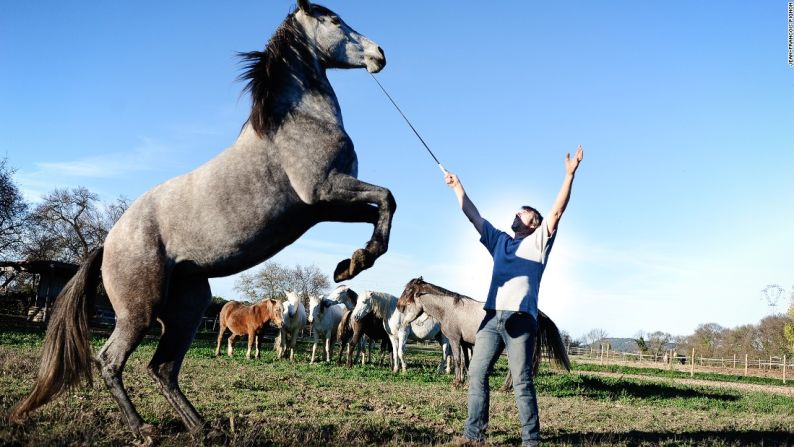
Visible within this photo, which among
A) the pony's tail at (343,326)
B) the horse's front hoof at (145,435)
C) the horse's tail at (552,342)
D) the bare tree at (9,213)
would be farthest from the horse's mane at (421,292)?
the bare tree at (9,213)

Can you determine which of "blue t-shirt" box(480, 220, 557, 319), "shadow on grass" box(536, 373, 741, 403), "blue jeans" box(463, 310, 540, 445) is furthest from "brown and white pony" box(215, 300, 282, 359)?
"blue t-shirt" box(480, 220, 557, 319)

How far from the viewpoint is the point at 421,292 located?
14.5m

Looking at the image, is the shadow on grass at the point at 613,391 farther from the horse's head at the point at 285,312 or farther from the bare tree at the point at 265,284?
the bare tree at the point at 265,284

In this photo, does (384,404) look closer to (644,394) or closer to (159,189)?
(159,189)

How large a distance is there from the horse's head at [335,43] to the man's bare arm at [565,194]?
1778 mm

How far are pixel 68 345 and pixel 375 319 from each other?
52.0 feet

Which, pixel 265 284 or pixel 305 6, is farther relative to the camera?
pixel 265 284

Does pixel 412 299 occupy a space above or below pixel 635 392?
above

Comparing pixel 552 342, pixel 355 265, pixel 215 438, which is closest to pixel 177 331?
pixel 215 438

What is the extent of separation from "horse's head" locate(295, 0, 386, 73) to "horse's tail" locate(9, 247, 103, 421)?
2.44m

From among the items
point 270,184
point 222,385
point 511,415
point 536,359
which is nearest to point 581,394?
point 536,359

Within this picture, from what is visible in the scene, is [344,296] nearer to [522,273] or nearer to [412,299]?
[412,299]

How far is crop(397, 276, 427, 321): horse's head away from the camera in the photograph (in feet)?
48.2

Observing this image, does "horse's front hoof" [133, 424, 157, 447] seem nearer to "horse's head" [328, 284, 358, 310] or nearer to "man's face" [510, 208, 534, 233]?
"man's face" [510, 208, 534, 233]
